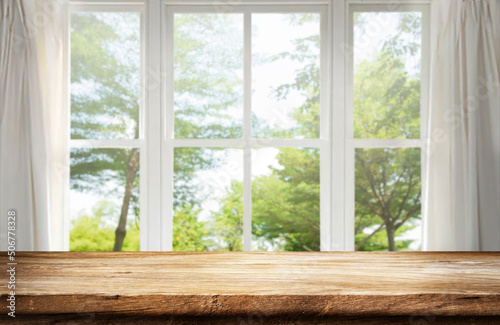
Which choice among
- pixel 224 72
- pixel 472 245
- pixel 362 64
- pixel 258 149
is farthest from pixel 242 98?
pixel 472 245

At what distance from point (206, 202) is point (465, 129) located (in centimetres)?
144

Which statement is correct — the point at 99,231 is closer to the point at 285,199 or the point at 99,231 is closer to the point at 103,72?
the point at 103,72

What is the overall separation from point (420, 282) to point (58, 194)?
1.78m

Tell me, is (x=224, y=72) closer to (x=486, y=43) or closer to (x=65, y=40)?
(x=65, y=40)

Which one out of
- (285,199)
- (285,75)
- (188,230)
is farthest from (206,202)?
(285,75)

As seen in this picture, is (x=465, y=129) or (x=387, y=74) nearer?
(x=465, y=129)

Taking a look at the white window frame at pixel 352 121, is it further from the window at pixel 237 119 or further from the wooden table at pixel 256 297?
the wooden table at pixel 256 297

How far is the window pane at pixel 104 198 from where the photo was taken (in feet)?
6.58

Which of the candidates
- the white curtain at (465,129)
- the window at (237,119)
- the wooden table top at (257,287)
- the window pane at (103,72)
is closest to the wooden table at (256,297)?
the wooden table top at (257,287)

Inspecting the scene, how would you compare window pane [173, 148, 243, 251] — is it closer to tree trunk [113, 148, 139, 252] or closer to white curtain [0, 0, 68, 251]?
tree trunk [113, 148, 139, 252]

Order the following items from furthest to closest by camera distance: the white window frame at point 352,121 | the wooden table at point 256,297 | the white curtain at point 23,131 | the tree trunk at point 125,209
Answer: the tree trunk at point 125,209 < the white window frame at point 352,121 < the white curtain at point 23,131 < the wooden table at point 256,297

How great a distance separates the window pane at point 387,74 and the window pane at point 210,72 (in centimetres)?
68

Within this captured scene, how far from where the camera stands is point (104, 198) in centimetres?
203

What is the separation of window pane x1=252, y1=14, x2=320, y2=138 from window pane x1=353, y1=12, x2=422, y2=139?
0.25 meters
